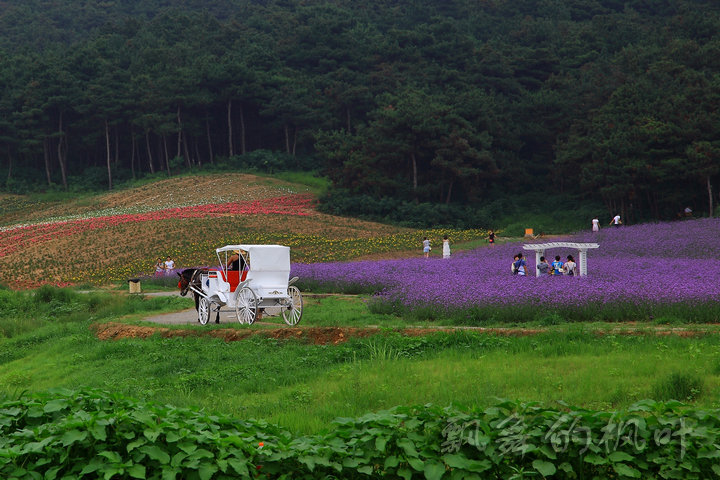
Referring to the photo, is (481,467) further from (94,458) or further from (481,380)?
(481,380)

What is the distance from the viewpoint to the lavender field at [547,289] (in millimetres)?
14742

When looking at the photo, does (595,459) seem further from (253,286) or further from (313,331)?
(253,286)

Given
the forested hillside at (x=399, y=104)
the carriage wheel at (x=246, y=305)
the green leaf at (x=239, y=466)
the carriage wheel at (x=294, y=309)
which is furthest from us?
the forested hillside at (x=399, y=104)

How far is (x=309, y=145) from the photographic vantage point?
8462 cm

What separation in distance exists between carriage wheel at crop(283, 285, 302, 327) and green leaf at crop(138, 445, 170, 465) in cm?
1098

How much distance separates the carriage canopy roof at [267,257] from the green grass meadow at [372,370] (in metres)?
1.76

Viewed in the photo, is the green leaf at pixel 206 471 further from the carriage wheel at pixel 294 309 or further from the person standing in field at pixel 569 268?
the person standing in field at pixel 569 268

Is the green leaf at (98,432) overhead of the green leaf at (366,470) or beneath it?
overhead

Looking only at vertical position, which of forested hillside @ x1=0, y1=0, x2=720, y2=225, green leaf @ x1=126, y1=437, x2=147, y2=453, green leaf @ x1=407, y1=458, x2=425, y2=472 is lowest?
green leaf @ x1=407, y1=458, x2=425, y2=472

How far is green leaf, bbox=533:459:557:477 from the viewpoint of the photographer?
5.52 m

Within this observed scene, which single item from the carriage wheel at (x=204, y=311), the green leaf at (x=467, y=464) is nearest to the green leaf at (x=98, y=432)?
the green leaf at (x=467, y=464)

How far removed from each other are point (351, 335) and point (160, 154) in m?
75.2

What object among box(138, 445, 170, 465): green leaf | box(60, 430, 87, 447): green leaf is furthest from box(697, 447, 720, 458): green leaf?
box(60, 430, 87, 447): green leaf

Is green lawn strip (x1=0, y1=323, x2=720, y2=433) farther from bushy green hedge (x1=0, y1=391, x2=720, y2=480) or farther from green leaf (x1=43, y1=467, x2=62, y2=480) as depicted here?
green leaf (x1=43, y1=467, x2=62, y2=480)
